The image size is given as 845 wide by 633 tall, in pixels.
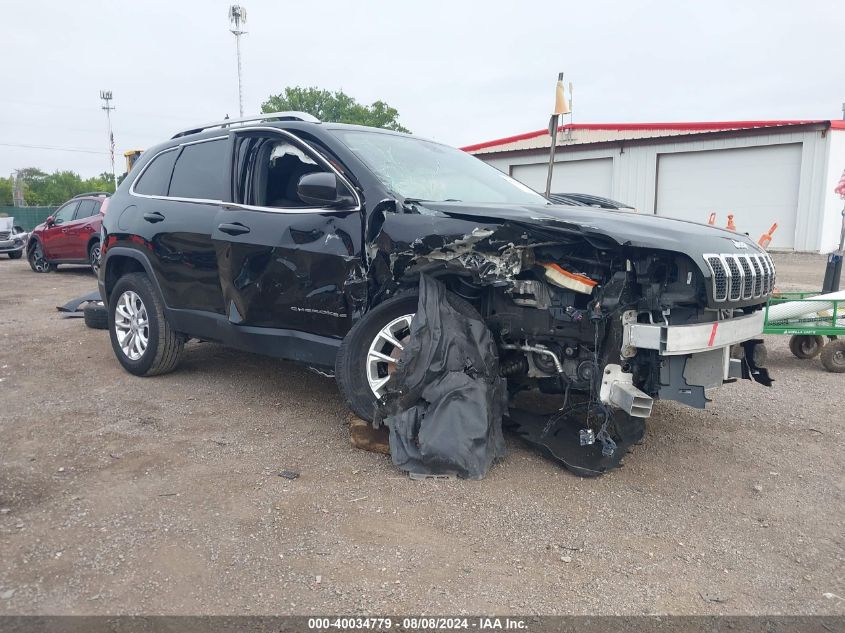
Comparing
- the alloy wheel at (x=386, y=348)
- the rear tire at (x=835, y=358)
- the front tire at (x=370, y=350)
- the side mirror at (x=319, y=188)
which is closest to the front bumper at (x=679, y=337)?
the front tire at (x=370, y=350)

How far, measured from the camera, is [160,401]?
5.05 metres

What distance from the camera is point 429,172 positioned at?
4.62 metres

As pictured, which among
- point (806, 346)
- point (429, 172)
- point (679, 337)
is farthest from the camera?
point (806, 346)

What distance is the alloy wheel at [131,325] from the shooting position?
5.63m

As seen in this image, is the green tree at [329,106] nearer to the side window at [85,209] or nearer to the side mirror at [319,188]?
the side window at [85,209]

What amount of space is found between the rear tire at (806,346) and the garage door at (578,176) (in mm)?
17400

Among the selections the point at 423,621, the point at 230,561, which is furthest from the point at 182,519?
the point at 423,621

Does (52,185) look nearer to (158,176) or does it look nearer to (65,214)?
(65,214)

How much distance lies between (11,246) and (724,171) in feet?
72.5

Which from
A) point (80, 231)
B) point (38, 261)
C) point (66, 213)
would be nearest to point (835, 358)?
point (80, 231)

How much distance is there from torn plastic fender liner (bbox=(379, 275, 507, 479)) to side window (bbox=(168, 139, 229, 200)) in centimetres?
210

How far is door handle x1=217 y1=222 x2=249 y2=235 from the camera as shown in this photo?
4.67 meters

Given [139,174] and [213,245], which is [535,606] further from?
[139,174]

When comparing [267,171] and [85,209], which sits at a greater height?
[267,171]
